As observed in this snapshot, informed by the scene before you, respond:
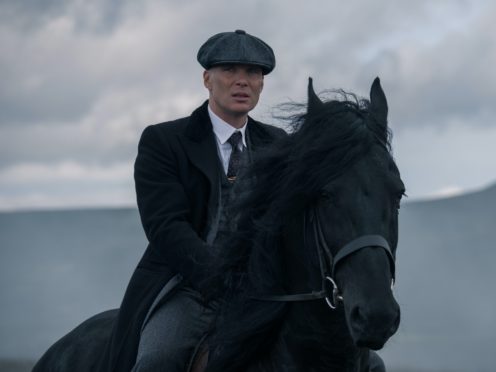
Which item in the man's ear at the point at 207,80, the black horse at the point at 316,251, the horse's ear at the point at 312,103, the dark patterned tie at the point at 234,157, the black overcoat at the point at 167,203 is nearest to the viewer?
the black horse at the point at 316,251

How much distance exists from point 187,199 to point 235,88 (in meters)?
0.75

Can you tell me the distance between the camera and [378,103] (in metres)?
→ 6.11

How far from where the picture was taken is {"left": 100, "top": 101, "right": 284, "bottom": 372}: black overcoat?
681 cm

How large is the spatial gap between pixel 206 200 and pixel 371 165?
5.16 ft

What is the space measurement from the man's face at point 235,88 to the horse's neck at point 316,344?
1648 mm

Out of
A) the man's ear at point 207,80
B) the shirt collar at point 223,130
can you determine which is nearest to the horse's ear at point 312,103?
the shirt collar at point 223,130

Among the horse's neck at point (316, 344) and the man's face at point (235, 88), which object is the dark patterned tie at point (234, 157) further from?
the horse's neck at point (316, 344)

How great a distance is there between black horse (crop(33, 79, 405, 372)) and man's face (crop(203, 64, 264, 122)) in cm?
107

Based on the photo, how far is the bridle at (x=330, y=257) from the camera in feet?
17.7

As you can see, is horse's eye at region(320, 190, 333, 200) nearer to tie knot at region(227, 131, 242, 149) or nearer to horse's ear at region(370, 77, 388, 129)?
horse's ear at region(370, 77, 388, 129)

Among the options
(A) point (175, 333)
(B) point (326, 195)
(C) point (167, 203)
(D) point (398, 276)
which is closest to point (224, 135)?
(C) point (167, 203)

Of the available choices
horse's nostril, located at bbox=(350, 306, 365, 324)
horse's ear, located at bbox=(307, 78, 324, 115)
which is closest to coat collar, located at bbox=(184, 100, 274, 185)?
horse's ear, located at bbox=(307, 78, 324, 115)

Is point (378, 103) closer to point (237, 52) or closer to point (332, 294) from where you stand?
point (332, 294)

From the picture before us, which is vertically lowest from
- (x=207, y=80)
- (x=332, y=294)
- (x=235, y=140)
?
(x=332, y=294)
